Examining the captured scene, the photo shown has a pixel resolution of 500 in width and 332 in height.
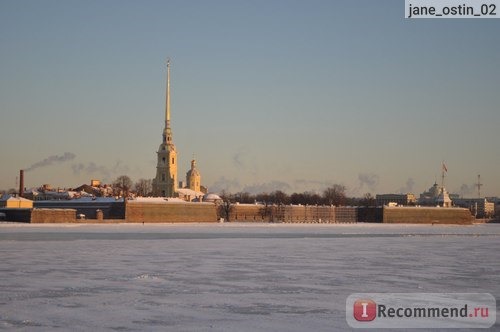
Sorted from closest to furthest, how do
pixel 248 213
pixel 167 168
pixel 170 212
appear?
pixel 170 212 < pixel 248 213 < pixel 167 168

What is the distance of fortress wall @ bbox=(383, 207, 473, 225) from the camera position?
129 meters

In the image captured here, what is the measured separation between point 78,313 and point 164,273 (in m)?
5.84

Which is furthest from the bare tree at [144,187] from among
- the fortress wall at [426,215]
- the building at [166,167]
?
the fortress wall at [426,215]

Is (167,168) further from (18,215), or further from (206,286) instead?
(206,286)

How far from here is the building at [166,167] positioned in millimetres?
151375

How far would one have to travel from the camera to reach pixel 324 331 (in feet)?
30.9

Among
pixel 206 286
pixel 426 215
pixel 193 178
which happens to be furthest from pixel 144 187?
pixel 206 286

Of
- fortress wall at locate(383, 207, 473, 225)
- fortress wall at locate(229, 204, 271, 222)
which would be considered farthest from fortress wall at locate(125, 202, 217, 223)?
fortress wall at locate(383, 207, 473, 225)

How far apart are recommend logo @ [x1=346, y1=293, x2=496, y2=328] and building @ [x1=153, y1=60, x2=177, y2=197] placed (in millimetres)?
138902

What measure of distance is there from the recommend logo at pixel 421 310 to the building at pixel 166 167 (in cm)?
13890

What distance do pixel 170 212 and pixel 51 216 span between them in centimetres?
2646

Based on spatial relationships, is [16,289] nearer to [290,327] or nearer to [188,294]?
[188,294]

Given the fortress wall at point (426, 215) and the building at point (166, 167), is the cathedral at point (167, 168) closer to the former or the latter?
the building at point (166, 167)

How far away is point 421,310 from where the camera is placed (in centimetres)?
1102
